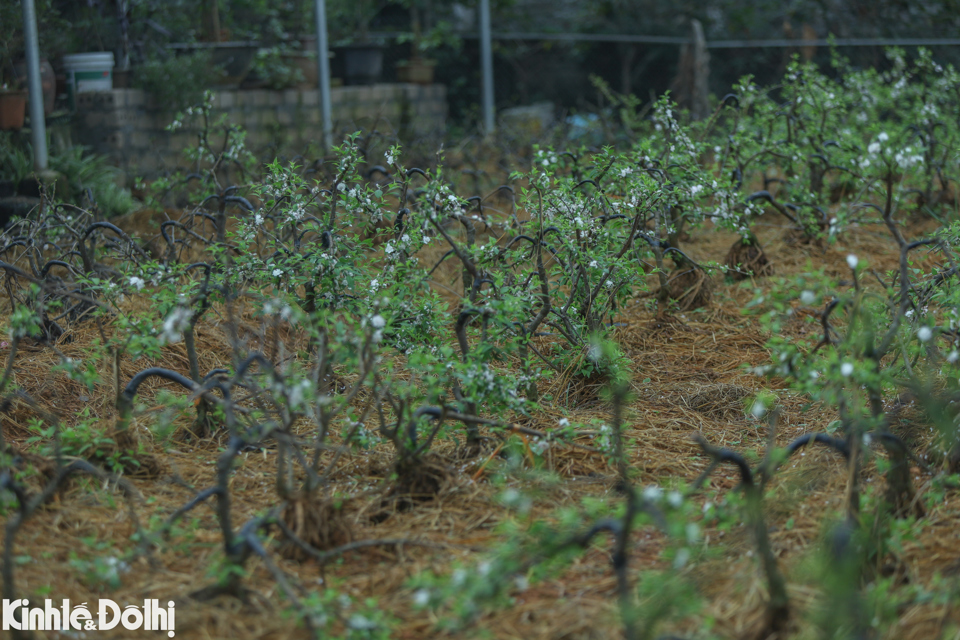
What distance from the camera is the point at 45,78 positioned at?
6582 millimetres

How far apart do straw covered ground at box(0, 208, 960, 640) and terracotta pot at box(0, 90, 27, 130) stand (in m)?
3.34

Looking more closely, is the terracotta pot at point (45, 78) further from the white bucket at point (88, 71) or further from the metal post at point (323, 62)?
the metal post at point (323, 62)

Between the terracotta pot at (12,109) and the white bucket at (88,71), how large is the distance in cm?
64

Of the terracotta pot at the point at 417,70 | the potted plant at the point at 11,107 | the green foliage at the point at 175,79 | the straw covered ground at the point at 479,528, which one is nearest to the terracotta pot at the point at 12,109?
the potted plant at the point at 11,107

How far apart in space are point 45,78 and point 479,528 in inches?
224

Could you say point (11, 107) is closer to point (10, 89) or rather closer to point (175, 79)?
point (10, 89)

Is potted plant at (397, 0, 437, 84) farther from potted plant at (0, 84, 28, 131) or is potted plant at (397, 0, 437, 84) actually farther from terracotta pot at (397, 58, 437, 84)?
potted plant at (0, 84, 28, 131)

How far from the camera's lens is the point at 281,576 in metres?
1.92

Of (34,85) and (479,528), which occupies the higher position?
(34,85)

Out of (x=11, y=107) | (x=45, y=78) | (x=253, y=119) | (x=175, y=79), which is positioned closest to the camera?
(x=11, y=107)

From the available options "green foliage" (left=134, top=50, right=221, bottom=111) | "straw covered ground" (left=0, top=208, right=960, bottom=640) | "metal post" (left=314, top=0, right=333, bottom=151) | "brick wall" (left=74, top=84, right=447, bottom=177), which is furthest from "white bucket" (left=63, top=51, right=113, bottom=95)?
"straw covered ground" (left=0, top=208, right=960, bottom=640)

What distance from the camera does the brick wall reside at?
6934 mm

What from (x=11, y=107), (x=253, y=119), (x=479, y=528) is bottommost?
(x=479, y=528)

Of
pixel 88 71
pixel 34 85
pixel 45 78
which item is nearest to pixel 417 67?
pixel 88 71
